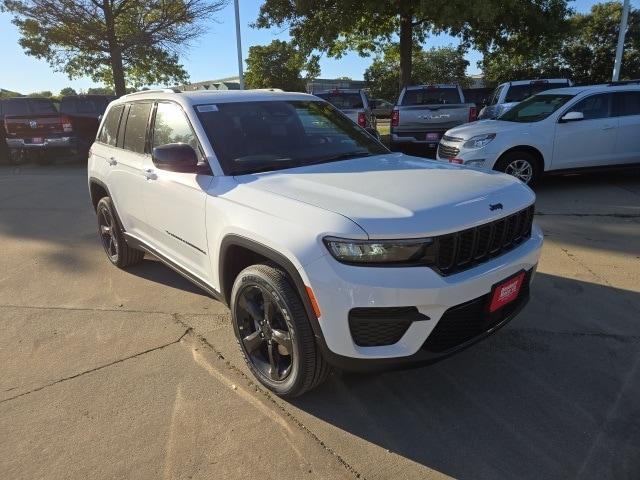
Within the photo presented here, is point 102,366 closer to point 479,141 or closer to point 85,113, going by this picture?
point 479,141

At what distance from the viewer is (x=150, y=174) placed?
12.5 ft

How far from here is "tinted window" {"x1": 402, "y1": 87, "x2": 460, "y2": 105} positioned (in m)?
11.9

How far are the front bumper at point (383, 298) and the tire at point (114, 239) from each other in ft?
9.91

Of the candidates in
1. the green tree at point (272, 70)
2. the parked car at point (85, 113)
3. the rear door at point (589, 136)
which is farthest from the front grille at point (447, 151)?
the green tree at point (272, 70)

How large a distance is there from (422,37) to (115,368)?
19.3 metres

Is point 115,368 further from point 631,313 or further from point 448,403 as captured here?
point 631,313

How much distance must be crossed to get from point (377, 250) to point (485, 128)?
6314 millimetres

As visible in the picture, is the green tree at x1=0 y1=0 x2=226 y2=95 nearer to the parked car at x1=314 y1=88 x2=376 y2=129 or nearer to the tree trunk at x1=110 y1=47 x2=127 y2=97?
the tree trunk at x1=110 y1=47 x2=127 y2=97

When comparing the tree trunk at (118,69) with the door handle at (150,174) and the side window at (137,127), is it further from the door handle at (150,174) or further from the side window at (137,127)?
the door handle at (150,174)

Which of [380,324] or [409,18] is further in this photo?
[409,18]


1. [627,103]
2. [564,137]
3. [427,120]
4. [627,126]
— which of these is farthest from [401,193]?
[427,120]

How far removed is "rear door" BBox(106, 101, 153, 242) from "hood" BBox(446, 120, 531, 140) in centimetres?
527

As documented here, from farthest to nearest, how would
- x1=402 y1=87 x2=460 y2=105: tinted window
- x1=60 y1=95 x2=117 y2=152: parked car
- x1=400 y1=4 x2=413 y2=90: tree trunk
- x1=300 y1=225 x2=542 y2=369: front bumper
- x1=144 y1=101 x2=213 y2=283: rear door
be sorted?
x1=400 y1=4 x2=413 y2=90: tree trunk < x1=60 y1=95 x2=117 y2=152: parked car < x1=402 y1=87 x2=460 y2=105: tinted window < x1=144 y1=101 x2=213 y2=283: rear door < x1=300 y1=225 x2=542 y2=369: front bumper

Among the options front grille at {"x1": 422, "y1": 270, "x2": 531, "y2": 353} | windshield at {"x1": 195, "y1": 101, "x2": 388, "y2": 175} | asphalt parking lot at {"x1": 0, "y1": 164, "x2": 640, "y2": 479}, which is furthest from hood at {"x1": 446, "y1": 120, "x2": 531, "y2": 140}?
front grille at {"x1": 422, "y1": 270, "x2": 531, "y2": 353}
